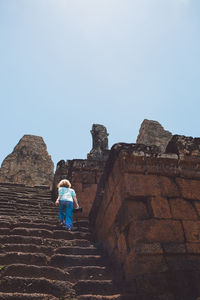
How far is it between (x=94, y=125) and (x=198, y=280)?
34.2 feet

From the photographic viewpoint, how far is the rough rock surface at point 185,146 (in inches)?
146

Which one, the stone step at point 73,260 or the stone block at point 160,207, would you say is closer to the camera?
the stone block at point 160,207

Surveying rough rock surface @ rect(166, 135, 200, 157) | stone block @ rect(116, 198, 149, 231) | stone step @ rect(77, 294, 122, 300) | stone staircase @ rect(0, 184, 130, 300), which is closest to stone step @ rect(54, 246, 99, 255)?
stone staircase @ rect(0, 184, 130, 300)

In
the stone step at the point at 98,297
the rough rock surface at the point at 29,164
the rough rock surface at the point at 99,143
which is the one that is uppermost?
the rough rock surface at the point at 29,164

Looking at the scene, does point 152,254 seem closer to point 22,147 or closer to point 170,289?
point 170,289

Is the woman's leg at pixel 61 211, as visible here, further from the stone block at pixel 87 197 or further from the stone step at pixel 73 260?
the stone step at pixel 73 260

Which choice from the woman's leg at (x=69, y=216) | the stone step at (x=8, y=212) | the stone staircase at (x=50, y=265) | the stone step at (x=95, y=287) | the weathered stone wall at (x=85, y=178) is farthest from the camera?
the weathered stone wall at (x=85, y=178)

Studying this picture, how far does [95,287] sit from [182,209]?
4.55 feet

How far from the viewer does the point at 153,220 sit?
2.98m

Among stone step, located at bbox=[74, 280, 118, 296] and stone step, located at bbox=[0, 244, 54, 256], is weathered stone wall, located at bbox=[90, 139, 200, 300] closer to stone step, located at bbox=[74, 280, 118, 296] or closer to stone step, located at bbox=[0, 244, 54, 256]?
stone step, located at bbox=[74, 280, 118, 296]

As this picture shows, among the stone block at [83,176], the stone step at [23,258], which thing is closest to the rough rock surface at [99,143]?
the stone block at [83,176]

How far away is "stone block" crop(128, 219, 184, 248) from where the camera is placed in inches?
111

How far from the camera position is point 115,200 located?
3541mm

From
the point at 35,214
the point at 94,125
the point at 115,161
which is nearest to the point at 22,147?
the point at 94,125
